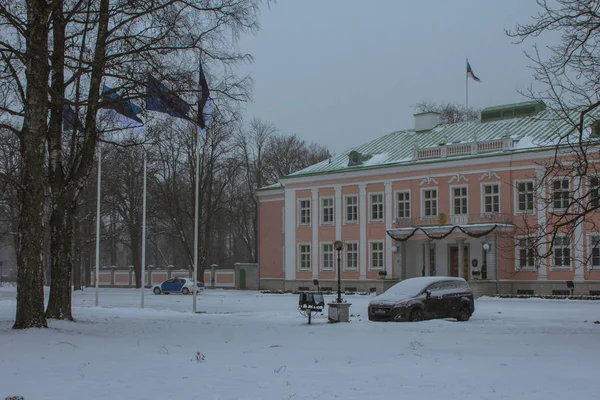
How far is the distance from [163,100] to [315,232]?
38.4 meters

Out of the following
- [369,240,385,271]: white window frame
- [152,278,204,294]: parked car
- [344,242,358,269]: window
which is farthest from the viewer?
[344,242,358,269]: window

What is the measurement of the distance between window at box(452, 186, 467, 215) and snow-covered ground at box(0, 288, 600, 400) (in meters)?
28.3

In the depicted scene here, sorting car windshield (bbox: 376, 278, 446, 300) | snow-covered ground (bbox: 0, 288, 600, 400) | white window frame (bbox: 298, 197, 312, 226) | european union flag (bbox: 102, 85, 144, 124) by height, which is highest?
european union flag (bbox: 102, 85, 144, 124)

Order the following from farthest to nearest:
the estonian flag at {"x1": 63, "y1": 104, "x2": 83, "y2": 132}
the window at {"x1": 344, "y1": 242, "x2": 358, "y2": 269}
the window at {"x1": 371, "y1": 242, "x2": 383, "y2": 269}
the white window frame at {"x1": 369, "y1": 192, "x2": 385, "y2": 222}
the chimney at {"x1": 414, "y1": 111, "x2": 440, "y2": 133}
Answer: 1. the chimney at {"x1": 414, "y1": 111, "x2": 440, "y2": 133}
2. the window at {"x1": 344, "y1": 242, "x2": 358, "y2": 269}
3. the white window frame at {"x1": 369, "y1": 192, "x2": 385, "y2": 222}
4. the window at {"x1": 371, "y1": 242, "x2": 383, "y2": 269}
5. the estonian flag at {"x1": 63, "y1": 104, "x2": 83, "y2": 132}

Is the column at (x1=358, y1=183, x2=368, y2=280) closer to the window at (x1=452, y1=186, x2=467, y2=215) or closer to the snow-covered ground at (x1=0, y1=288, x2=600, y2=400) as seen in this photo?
the window at (x1=452, y1=186, x2=467, y2=215)

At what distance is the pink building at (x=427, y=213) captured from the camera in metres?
43.6

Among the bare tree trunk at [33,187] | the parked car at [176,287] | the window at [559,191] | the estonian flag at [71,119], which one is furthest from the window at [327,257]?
the bare tree trunk at [33,187]

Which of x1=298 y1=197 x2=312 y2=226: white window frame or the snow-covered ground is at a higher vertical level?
x1=298 y1=197 x2=312 y2=226: white window frame

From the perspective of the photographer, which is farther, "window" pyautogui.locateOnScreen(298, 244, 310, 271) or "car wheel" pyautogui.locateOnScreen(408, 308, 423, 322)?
"window" pyautogui.locateOnScreen(298, 244, 310, 271)

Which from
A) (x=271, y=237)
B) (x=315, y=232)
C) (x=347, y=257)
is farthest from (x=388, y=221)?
(x=271, y=237)

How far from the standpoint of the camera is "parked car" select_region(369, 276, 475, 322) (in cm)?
2256

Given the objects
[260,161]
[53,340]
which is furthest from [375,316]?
[260,161]

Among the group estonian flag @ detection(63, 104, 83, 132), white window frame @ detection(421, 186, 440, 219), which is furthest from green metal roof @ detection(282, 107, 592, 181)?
estonian flag @ detection(63, 104, 83, 132)

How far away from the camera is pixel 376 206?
52.1 metres
